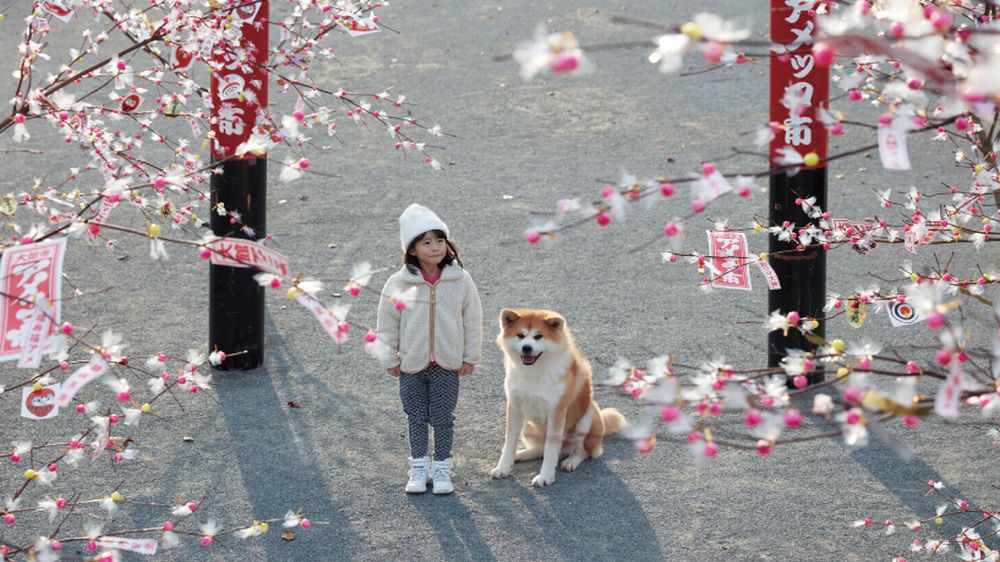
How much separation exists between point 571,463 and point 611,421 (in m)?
0.45

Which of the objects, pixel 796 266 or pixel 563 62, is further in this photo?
pixel 796 266

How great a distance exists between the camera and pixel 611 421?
6.62m

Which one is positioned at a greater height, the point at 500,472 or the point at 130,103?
the point at 130,103

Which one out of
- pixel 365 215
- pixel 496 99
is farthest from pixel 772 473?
pixel 496 99

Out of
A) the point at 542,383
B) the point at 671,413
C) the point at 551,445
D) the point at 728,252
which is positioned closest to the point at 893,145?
the point at 671,413

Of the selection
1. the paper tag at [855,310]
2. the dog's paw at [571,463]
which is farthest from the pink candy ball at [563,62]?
the dog's paw at [571,463]

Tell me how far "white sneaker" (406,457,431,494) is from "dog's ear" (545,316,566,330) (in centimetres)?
91

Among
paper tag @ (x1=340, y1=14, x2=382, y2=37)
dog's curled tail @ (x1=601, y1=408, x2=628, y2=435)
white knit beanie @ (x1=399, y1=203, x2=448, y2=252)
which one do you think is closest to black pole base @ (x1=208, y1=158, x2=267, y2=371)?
paper tag @ (x1=340, y1=14, x2=382, y2=37)

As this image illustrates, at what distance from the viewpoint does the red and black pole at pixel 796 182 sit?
6590 mm

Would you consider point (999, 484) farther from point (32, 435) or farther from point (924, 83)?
point (32, 435)

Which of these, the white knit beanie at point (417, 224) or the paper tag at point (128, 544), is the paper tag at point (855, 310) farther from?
the paper tag at point (128, 544)

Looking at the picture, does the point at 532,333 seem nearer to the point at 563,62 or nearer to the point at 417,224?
the point at 417,224

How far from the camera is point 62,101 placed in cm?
461

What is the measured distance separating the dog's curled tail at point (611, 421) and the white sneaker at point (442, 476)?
0.93 m
